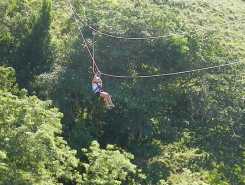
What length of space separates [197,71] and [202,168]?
435 cm

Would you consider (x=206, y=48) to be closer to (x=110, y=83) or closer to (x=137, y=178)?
(x=110, y=83)

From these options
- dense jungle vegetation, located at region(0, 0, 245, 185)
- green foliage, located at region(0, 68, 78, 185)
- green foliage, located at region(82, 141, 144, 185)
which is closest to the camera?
green foliage, located at region(0, 68, 78, 185)

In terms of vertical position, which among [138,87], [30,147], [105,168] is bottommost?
[105,168]

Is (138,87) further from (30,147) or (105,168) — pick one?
(30,147)

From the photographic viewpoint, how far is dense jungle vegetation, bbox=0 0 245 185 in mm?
20406

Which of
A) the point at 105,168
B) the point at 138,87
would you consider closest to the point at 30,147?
the point at 105,168

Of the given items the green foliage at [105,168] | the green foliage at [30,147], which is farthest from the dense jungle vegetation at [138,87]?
the green foliage at [30,147]

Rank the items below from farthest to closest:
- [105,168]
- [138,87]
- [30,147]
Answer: [138,87] < [105,168] < [30,147]

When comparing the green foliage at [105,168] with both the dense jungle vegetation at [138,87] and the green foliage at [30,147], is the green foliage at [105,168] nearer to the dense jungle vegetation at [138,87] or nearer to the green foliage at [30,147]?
the green foliage at [30,147]

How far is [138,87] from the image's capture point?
21.8 metres

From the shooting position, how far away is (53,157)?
617 inches

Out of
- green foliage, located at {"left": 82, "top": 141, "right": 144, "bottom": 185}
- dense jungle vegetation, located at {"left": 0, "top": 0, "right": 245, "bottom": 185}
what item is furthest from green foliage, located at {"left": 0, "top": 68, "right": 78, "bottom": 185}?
dense jungle vegetation, located at {"left": 0, "top": 0, "right": 245, "bottom": 185}

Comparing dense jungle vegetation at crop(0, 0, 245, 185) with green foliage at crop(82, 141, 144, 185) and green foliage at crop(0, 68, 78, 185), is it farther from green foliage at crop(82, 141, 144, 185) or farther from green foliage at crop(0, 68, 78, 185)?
green foliage at crop(0, 68, 78, 185)

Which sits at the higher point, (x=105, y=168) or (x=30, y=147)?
(x=30, y=147)
